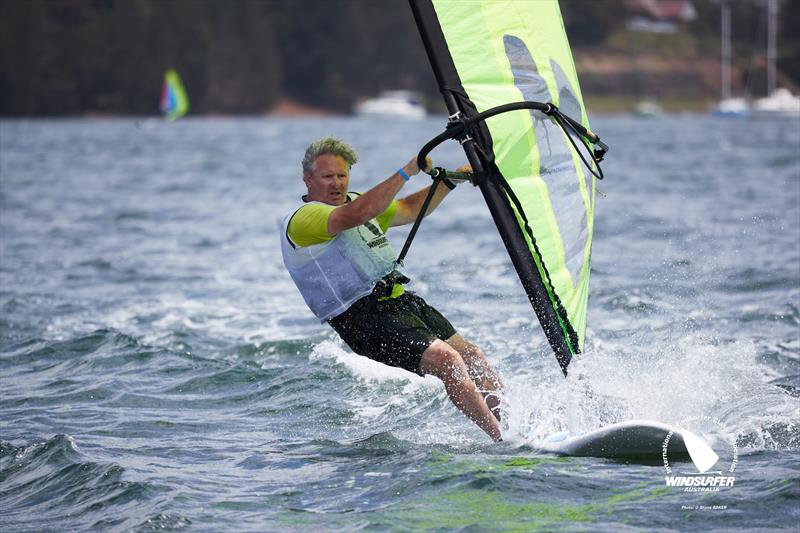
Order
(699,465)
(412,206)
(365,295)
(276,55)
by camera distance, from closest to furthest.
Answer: (699,465) → (365,295) → (412,206) → (276,55)

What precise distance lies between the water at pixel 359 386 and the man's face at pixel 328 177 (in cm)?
125

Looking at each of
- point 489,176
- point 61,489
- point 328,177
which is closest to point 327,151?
point 328,177

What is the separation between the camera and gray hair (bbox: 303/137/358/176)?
5590 millimetres

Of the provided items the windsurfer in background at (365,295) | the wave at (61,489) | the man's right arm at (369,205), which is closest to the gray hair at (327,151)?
the windsurfer in background at (365,295)

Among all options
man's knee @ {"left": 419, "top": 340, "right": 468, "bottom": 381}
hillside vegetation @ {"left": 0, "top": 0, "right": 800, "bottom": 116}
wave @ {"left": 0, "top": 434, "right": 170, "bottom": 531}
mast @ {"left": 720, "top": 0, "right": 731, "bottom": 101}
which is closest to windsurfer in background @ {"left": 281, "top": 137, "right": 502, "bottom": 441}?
man's knee @ {"left": 419, "top": 340, "right": 468, "bottom": 381}

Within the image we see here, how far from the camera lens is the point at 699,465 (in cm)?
516

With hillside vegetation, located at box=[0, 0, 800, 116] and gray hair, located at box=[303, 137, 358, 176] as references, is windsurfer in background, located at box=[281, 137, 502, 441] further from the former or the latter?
hillside vegetation, located at box=[0, 0, 800, 116]

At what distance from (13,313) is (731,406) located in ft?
19.4

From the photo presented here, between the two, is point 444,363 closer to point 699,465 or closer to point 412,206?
point 412,206

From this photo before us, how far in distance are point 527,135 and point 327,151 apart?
3.09 ft

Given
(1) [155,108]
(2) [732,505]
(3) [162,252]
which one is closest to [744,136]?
(3) [162,252]

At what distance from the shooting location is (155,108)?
83938mm

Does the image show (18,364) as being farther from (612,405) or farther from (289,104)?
(289,104)

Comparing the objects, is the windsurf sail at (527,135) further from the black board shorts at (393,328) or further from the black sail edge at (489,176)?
the black board shorts at (393,328)
